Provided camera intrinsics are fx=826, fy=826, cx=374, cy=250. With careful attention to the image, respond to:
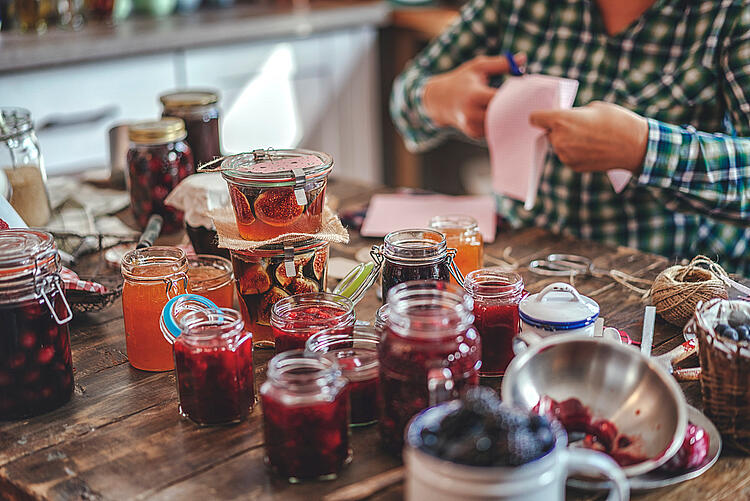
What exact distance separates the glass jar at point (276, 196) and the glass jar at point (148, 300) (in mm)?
98

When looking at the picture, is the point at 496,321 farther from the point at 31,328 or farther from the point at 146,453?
the point at 31,328

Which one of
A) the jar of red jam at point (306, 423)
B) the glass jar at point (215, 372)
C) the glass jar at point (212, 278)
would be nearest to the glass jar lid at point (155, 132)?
the glass jar at point (212, 278)

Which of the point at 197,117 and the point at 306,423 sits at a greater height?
the point at 197,117

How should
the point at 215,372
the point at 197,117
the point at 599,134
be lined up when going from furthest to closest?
the point at 197,117
the point at 599,134
the point at 215,372

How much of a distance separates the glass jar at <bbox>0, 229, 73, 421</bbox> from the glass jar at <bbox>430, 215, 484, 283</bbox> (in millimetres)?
539

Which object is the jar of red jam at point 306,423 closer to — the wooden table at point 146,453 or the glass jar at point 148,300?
the wooden table at point 146,453

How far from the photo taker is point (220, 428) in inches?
35.0

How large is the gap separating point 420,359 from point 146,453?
Answer: 0.30 metres

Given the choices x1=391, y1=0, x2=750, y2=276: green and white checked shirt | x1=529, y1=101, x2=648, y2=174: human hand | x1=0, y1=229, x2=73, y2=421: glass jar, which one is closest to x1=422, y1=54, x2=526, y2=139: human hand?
x1=391, y1=0, x2=750, y2=276: green and white checked shirt

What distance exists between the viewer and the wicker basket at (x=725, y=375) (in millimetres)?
814

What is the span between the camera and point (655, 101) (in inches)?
63.2

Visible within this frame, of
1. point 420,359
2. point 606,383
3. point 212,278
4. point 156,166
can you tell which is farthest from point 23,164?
point 606,383

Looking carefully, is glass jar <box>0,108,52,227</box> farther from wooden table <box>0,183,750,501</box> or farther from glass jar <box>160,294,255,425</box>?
glass jar <box>160,294,255,425</box>

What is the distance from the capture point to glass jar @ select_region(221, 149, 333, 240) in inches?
40.1
